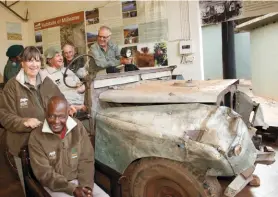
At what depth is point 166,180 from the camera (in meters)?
1.85

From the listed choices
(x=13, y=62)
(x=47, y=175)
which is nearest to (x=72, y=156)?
(x=47, y=175)

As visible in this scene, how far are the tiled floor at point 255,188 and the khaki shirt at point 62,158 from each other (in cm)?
122

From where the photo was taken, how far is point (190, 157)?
1.67m

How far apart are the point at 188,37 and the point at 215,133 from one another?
3.12 metres

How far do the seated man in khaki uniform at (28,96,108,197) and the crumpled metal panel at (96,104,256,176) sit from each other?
224mm

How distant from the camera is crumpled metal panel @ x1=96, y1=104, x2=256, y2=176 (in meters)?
1.65

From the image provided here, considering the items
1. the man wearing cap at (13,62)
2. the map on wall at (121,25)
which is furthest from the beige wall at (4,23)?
the man wearing cap at (13,62)

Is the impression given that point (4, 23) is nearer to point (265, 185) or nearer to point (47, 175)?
point (47, 175)

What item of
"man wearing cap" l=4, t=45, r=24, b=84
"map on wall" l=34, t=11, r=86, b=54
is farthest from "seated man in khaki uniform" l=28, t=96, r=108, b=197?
"map on wall" l=34, t=11, r=86, b=54

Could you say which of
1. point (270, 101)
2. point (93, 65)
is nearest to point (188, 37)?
point (93, 65)

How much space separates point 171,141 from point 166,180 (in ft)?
1.00

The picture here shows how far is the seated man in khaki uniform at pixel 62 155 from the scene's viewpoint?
1658 mm

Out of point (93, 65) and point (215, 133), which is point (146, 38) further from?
point (215, 133)

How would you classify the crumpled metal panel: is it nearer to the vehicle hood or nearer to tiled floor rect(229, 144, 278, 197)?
the vehicle hood
